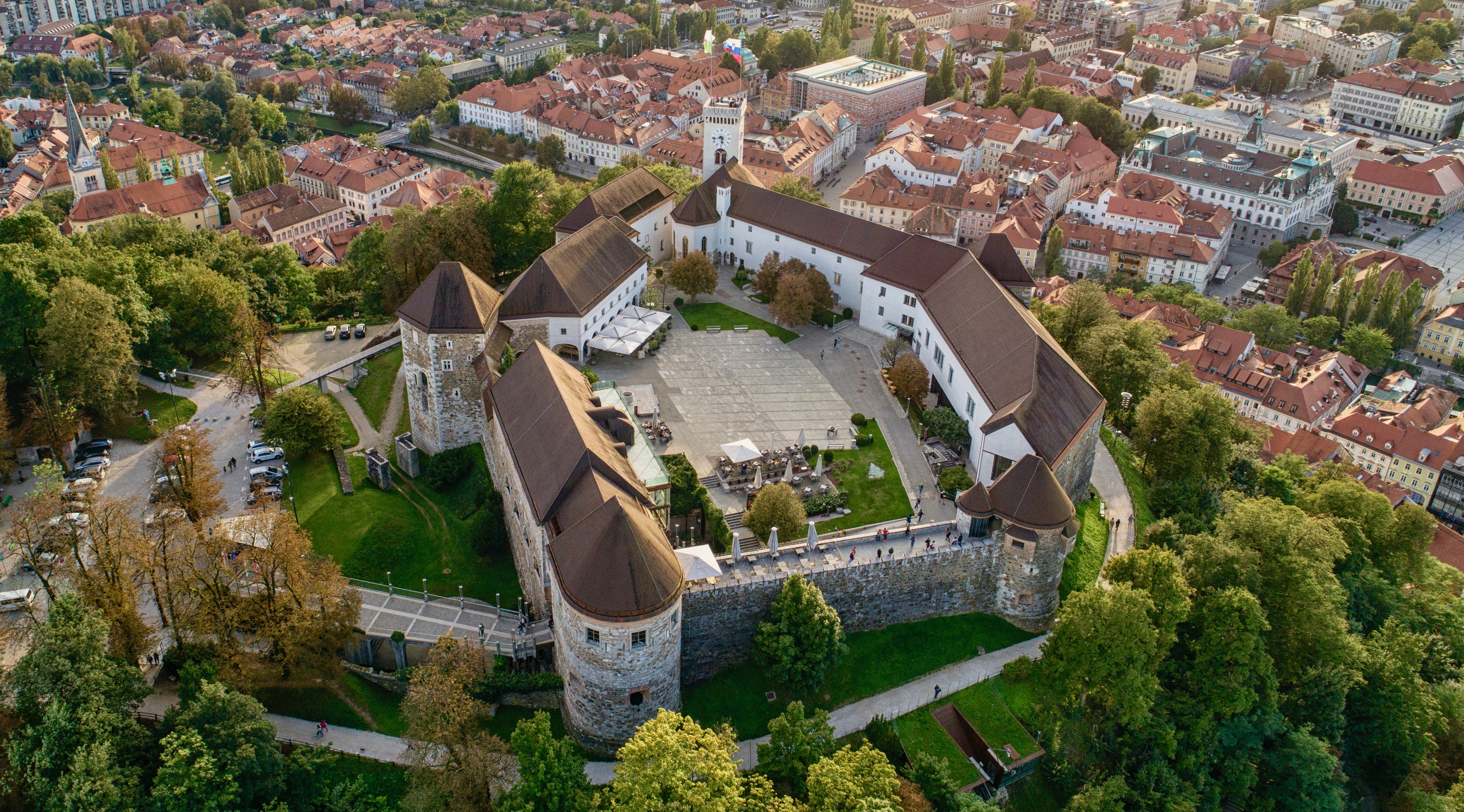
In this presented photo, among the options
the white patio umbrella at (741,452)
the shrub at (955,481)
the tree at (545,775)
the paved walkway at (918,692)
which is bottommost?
the paved walkway at (918,692)

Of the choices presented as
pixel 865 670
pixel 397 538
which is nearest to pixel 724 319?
pixel 397 538

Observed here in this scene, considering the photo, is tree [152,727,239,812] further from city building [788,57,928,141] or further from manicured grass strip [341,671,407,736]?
city building [788,57,928,141]

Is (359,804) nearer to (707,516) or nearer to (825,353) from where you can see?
(707,516)

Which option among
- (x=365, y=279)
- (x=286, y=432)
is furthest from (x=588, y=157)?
(x=286, y=432)

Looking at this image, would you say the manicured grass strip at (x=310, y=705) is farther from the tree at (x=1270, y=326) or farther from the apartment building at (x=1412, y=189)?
the apartment building at (x=1412, y=189)

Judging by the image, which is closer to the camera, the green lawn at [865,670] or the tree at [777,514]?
the green lawn at [865,670]

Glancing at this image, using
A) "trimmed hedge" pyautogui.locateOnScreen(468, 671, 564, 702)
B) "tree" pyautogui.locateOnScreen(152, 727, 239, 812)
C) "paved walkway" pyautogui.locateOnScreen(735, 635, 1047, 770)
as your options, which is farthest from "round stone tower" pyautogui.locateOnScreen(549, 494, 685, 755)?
"tree" pyautogui.locateOnScreen(152, 727, 239, 812)

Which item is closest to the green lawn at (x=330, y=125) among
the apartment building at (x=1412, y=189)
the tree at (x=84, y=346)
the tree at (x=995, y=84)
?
the tree at (x=995, y=84)
